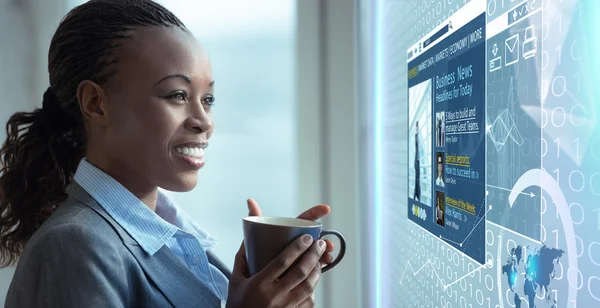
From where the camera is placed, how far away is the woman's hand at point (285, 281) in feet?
2.34

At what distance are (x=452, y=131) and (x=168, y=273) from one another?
1.66 ft

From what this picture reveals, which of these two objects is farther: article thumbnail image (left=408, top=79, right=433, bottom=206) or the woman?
article thumbnail image (left=408, top=79, right=433, bottom=206)

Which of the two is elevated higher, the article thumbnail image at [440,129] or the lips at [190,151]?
the article thumbnail image at [440,129]

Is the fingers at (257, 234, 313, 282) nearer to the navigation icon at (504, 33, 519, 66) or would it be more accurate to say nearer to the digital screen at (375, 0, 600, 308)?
the digital screen at (375, 0, 600, 308)

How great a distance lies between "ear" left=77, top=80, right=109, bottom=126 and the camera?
31.7 inches

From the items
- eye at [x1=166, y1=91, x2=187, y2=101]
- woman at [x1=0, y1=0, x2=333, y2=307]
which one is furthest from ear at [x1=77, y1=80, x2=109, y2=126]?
eye at [x1=166, y1=91, x2=187, y2=101]

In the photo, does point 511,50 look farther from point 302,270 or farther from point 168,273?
point 168,273

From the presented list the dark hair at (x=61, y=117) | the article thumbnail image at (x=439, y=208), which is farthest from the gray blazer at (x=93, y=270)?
the article thumbnail image at (x=439, y=208)

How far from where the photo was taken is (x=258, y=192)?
169 centimetres

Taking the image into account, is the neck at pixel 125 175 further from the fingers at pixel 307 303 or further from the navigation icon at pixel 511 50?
the navigation icon at pixel 511 50

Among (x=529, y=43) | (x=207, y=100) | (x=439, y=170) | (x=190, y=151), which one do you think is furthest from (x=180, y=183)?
(x=529, y=43)

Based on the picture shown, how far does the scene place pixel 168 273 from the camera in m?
0.76

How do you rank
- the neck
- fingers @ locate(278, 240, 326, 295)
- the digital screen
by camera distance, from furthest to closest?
1. the neck
2. fingers @ locate(278, 240, 326, 295)
3. the digital screen

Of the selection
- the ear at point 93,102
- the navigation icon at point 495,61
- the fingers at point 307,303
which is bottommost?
the fingers at point 307,303
